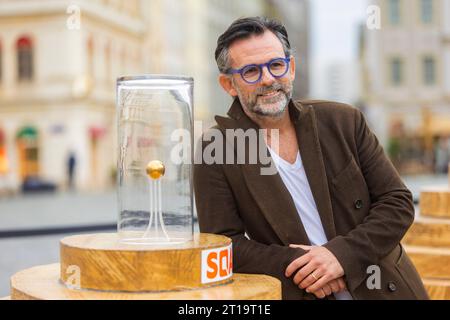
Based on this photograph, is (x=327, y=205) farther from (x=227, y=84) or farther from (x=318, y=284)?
(x=227, y=84)

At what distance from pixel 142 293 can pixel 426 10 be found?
139ft

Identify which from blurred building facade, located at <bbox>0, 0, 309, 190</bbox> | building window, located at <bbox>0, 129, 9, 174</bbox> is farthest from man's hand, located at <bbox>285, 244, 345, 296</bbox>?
building window, located at <bbox>0, 129, 9, 174</bbox>

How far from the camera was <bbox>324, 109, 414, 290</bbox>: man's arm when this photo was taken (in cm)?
288

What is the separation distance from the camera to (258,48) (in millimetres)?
2932

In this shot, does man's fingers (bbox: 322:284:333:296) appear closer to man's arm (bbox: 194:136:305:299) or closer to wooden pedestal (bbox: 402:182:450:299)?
man's arm (bbox: 194:136:305:299)

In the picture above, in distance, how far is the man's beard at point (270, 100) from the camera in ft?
9.64

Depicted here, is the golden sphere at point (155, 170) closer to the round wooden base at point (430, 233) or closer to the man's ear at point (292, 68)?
the man's ear at point (292, 68)

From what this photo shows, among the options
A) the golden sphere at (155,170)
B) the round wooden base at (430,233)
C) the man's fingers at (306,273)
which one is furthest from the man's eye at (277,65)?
the round wooden base at (430,233)

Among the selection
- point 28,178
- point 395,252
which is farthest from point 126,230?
point 28,178

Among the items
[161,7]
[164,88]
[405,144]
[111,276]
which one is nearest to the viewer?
[111,276]

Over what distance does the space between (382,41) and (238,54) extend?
41.7m

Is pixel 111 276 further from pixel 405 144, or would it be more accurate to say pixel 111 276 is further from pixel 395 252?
pixel 405 144

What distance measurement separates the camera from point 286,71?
9.62 ft

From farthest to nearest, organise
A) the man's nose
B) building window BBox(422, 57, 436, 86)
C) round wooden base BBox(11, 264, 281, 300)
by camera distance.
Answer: building window BBox(422, 57, 436, 86) < the man's nose < round wooden base BBox(11, 264, 281, 300)
